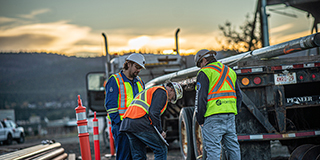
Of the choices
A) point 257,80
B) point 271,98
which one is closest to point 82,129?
point 257,80

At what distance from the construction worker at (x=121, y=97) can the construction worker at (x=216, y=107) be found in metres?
0.97

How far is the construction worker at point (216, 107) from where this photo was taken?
5.42 m

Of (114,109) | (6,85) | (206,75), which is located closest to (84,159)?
(114,109)

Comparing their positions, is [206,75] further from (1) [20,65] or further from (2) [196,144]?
(1) [20,65]

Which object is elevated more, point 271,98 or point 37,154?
point 271,98

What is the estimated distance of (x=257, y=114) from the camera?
252 inches

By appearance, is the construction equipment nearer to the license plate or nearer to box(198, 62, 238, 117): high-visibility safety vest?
the license plate

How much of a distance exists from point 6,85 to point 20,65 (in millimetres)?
16873

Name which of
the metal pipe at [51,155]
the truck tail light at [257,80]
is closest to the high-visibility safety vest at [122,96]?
the truck tail light at [257,80]

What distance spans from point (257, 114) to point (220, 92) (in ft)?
4.01

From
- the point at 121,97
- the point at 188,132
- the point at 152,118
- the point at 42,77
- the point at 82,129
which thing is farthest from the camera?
the point at 42,77

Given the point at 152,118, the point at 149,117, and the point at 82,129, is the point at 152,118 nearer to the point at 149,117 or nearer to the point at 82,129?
the point at 149,117

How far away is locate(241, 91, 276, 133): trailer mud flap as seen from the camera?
6.38 meters

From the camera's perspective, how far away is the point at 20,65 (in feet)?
538
